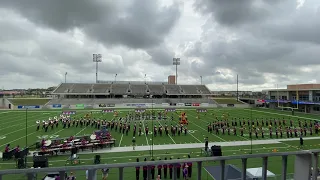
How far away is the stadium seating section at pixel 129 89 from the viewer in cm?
7556

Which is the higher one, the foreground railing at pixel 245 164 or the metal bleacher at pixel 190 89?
the metal bleacher at pixel 190 89

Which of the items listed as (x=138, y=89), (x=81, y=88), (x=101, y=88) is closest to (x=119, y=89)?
(x=101, y=88)

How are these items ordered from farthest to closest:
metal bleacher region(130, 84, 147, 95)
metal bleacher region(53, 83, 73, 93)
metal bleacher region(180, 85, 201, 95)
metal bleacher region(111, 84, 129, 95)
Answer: metal bleacher region(180, 85, 201, 95)
metal bleacher region(130, 84, 147, 95)
metal bleacher region(111, 84, 129, 95)
metal bleacher region(53, 83, 73, 93)

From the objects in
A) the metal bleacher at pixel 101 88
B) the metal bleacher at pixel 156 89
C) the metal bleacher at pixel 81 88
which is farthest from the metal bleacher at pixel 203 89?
the metal bleacher at pixel 81 88

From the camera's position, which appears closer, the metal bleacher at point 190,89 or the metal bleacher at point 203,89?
the metal bleacher at point 190,89

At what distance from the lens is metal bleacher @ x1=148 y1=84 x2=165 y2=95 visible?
261 ft

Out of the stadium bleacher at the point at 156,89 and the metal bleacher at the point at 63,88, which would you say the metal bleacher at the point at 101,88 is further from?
the stadium bleacher at the point at 156,89

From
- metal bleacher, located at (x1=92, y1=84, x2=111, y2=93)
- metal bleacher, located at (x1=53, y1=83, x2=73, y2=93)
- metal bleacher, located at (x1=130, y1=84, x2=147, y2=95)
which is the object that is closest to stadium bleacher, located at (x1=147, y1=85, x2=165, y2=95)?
metal bleacher, located at (x1=130, y1=84, x2=147, y2=95)

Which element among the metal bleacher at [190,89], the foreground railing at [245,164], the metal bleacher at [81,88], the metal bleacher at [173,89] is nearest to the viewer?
the foreground railing at [245,164]

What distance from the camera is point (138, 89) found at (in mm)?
82125

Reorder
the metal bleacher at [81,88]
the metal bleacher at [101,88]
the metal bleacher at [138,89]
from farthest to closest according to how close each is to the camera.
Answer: the metal bleacher at [138,89], the metal bleacher at [101,88], the metal bleacher at [81,88]

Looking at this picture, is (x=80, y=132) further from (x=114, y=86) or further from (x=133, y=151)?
(x=114, y=86)

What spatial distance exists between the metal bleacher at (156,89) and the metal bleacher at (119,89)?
889 centimetres

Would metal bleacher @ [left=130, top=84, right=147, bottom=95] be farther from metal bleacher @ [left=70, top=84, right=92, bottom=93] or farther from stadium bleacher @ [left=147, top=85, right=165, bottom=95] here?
metal bleacher @ [left=70, top=84, right=92, bottom=93]
